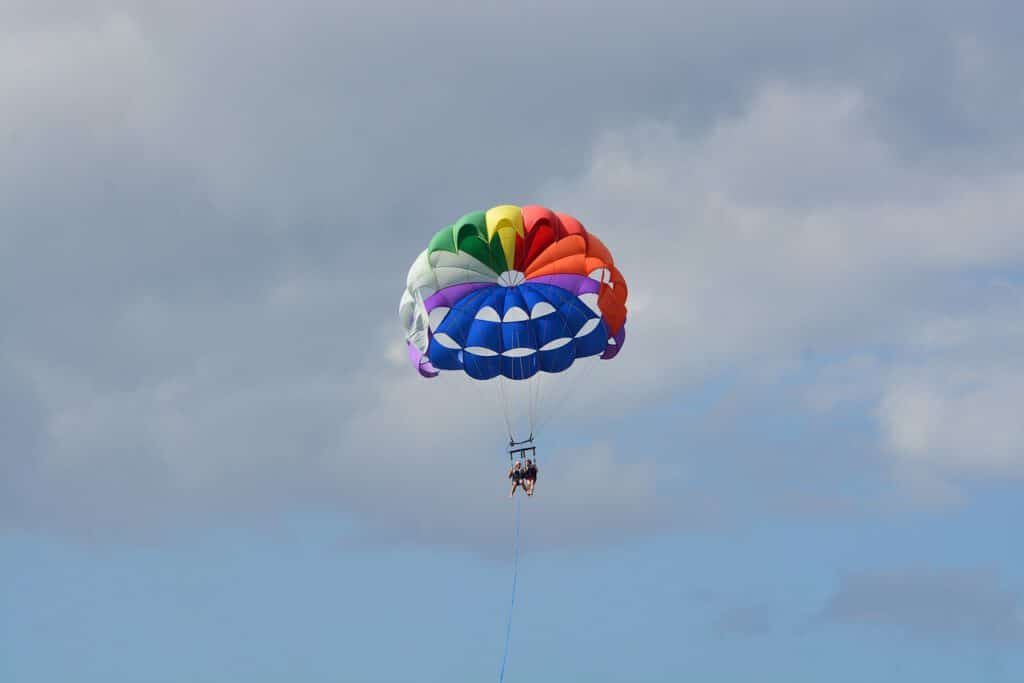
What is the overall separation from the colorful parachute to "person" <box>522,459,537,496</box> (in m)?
3.78

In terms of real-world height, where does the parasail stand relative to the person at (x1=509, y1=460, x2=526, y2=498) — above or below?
above

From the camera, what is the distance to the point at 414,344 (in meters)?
60.4

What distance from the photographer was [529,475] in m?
58.3

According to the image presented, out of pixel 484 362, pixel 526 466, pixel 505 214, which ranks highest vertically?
pixel 505 214

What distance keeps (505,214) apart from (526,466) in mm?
9329

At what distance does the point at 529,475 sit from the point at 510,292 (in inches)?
272

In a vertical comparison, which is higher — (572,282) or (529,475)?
(572,282)

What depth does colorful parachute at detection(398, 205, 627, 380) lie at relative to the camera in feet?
193

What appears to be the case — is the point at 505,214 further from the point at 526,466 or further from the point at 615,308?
the point at 526,466

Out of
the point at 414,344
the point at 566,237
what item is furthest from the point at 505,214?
the point at 414,344

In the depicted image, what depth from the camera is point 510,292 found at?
59.5 m

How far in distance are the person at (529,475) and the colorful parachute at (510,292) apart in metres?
3.78

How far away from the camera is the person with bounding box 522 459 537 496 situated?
191 ft

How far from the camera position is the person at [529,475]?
5825cm
